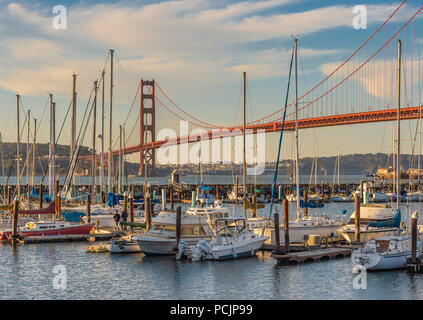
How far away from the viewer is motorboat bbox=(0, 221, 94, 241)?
31484 millimetres

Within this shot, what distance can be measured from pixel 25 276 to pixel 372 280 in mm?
12415

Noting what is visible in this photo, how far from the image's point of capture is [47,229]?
1254 inches

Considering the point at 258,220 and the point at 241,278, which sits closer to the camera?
the point at 241,278

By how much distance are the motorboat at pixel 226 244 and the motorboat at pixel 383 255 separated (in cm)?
499

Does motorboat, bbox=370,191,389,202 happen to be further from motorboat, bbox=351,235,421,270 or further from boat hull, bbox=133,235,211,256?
motorboat, bbox=351,235,421,270

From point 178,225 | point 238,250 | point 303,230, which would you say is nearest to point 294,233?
point 303,230

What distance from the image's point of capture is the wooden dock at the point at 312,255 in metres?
24.5

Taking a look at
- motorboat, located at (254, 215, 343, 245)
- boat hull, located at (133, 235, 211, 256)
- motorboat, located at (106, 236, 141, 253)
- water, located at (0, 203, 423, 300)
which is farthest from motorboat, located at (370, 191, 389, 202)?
boat hull, located at (133, 235, 211, 256)

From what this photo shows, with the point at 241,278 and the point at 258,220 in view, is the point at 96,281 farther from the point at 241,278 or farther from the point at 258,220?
the point at 258,220

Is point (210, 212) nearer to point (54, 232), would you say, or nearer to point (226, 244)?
point (226, 244)

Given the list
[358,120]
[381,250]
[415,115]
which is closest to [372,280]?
[381,250]

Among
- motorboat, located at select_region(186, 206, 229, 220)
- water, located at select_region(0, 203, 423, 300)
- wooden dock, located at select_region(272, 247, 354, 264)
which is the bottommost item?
water, located at select_region(0, 203, 423, 300)

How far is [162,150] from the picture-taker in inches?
3482

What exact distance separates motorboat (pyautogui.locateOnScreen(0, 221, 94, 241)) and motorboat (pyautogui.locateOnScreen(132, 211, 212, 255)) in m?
5.70
